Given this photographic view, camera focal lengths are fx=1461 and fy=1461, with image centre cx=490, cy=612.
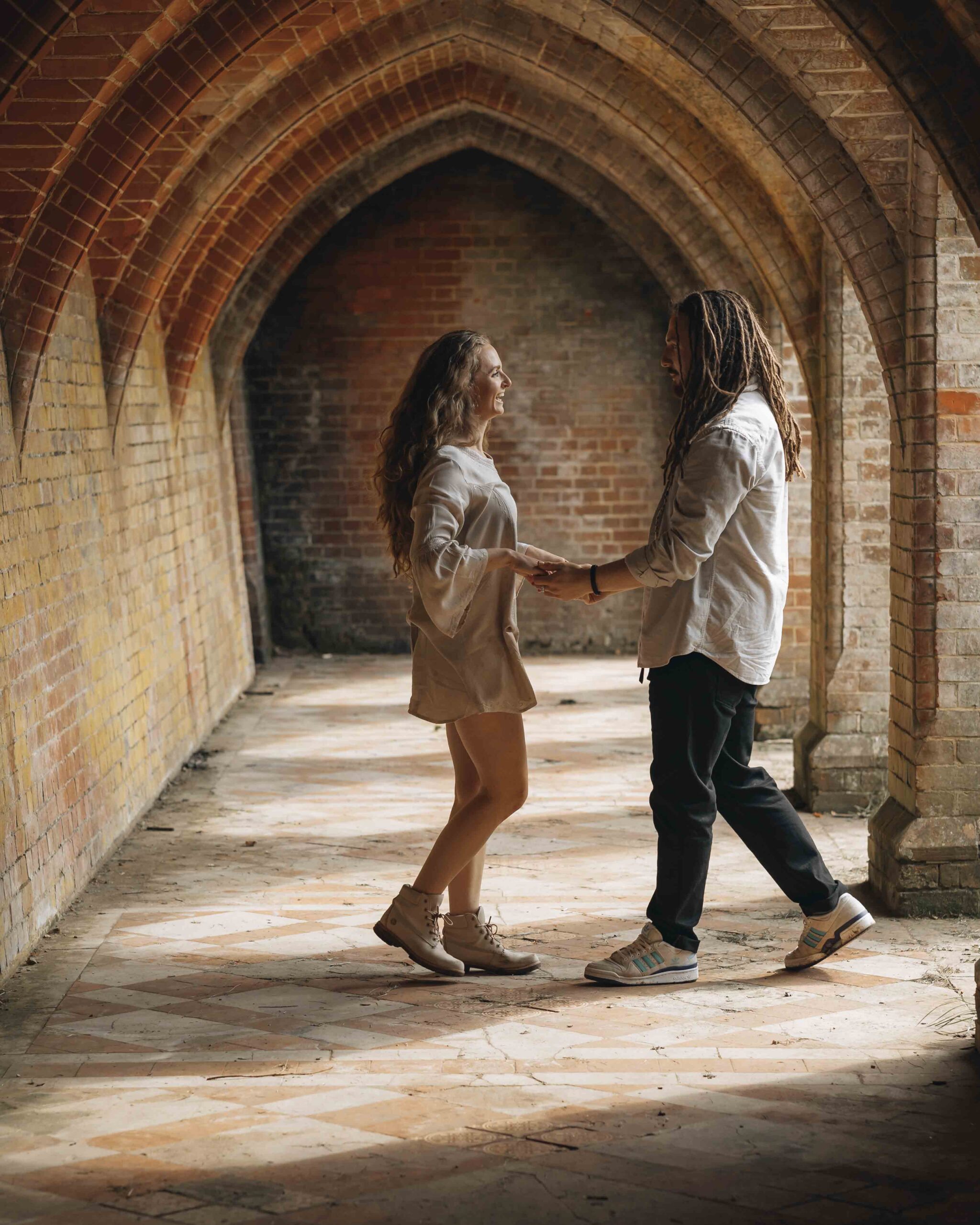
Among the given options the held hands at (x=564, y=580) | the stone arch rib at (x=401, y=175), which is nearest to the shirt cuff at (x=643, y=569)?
the held hands at (x=564, y=580)

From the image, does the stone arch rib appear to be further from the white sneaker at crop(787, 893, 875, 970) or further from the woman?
the white sneaker at crop(787, 893, 875, 970)

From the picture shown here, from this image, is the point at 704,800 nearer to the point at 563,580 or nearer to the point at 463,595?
the point at 563,580

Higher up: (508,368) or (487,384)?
(508,368)

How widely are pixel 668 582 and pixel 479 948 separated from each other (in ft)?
4.17

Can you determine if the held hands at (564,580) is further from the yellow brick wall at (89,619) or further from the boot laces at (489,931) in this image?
the yellow brick wall at (89,619)

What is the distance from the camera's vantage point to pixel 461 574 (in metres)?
3.85

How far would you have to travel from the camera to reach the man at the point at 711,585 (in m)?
3.93

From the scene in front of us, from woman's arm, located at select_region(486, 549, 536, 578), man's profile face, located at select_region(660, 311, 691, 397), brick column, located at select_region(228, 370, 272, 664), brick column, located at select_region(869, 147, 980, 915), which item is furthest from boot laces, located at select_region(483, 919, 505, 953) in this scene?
brick column, located at select_region(228, 370, 272, 664)

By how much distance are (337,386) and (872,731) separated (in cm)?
693

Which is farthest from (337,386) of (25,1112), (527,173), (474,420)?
(25,1112)

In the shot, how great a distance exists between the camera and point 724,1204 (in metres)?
2.84

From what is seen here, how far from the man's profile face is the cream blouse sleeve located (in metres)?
0.69

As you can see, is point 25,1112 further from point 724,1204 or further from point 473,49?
point 473,49

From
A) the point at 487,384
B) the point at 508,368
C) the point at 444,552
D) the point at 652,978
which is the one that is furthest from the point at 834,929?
the point at 508,368
